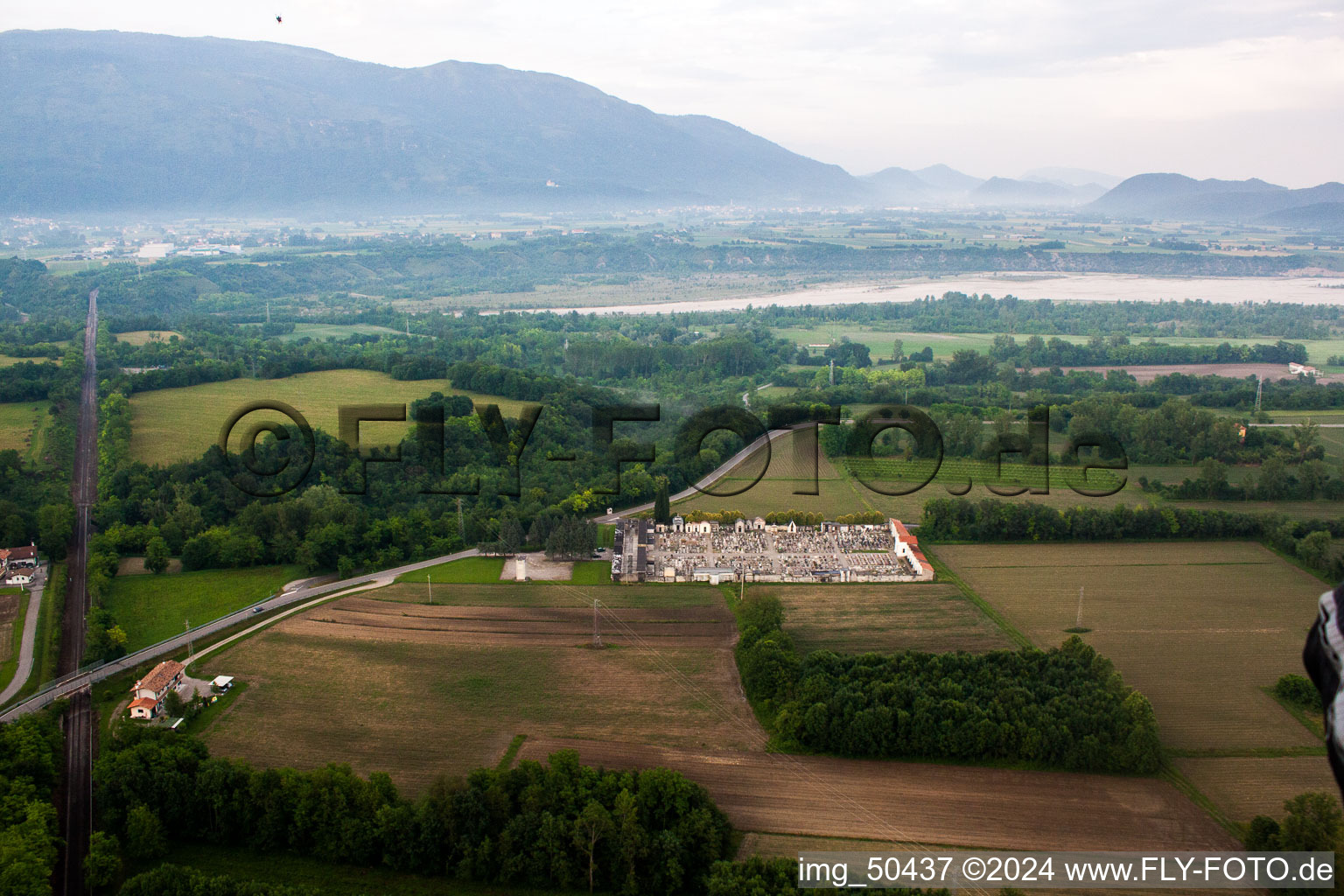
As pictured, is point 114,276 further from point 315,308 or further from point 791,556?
point 791,556

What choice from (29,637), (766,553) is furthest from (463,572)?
(29,637)

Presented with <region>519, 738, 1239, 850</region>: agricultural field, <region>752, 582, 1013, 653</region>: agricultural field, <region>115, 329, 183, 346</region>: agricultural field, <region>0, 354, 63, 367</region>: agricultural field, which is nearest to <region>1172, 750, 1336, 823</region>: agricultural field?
<region>519, 738, 1239, 850</region>: agricultural field

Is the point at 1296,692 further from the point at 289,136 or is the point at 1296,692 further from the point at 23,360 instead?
the point at 289,136

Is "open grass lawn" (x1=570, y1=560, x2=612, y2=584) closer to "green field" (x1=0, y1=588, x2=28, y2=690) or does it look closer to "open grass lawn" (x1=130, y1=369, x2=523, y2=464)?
"open grass lawn" (x1=130, y1=369, x2=523, y2=464)

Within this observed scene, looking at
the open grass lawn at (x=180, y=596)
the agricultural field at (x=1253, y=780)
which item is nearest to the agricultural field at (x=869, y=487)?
the open grass lawn at (x=180, y=596)

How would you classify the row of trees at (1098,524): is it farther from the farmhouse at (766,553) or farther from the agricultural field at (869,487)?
the farmhouse at (766,553)
